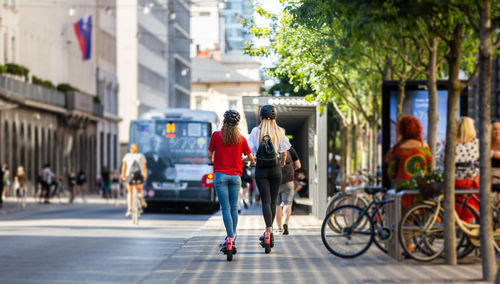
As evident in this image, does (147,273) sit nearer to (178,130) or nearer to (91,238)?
(91,238)

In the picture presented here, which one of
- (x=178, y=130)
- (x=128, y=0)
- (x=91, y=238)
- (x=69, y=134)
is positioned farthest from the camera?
(x=128, y=0)

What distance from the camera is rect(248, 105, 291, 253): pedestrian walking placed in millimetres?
15438

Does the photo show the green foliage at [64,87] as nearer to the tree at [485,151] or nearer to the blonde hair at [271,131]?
the blonde hair at [271,131]

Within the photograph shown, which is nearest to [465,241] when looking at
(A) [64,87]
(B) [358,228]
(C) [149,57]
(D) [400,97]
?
(B) [358,228]

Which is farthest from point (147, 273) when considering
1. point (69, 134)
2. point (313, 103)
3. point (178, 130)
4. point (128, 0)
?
point (128, 0)

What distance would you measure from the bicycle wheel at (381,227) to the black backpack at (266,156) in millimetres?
2103

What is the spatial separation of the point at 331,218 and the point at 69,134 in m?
61.0

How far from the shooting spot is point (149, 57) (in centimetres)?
10812

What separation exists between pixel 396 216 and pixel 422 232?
1.12 ft

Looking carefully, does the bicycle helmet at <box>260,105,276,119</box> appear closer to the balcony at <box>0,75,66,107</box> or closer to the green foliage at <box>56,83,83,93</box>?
the balcony at <box>0,75,66,107</box>

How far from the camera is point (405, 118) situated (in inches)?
560

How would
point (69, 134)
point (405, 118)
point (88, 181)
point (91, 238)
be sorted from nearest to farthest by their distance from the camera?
point (405, 118), point (91, 238), point (69, 134), point (88, 181)

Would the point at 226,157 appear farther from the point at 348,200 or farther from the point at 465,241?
the point at 465,241

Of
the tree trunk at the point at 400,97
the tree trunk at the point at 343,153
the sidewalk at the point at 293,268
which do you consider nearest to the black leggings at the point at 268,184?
the sidewalk at the point at 293,268
